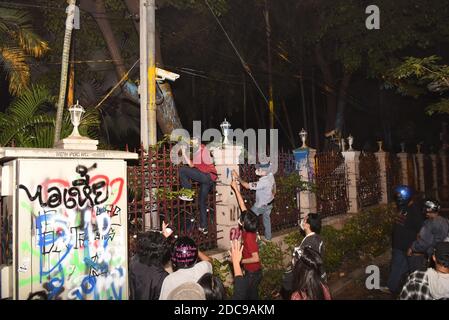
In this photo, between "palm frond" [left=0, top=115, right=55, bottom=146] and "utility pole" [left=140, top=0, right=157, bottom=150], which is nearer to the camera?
"utility pole" [left=140, top=0, right=157, bottom=150]

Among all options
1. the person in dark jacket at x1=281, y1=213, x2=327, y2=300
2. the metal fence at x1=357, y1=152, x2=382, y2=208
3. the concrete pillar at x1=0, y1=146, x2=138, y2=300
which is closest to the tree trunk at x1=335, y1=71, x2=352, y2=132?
the metal fence at x1=357, y1=152, x2=382, y2=208

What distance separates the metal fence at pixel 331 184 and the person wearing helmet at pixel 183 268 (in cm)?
624

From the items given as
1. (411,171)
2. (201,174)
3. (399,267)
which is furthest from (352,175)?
(411,171)

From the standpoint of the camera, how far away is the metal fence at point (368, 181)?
1149 centimetres

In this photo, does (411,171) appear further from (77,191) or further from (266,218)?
(77,191)

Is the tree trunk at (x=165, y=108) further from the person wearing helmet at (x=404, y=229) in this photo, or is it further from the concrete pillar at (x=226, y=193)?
the person wearing helmet at (x=404, y=229)

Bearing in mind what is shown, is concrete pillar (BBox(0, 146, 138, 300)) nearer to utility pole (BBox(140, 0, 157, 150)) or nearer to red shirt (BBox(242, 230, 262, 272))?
red shirt (BBox(242, 230, 262, 272))

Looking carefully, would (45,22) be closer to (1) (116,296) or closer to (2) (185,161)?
(2) (185,161)

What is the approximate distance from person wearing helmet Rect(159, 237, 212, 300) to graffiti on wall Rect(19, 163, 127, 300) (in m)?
1.48

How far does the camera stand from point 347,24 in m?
13.7

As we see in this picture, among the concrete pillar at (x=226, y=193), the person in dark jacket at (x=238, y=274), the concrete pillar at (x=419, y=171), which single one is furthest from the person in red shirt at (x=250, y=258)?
the concrete pillar at (x=419, y=171)

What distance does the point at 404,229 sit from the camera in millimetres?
6133

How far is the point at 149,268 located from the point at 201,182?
101 inches

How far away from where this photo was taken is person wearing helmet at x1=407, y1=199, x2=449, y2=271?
5598mm
